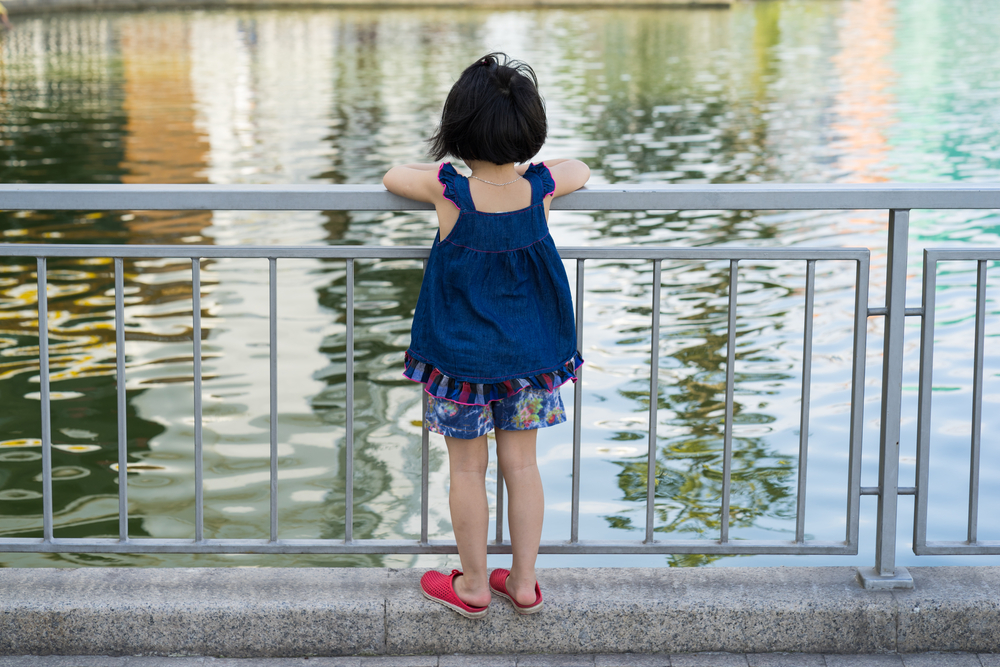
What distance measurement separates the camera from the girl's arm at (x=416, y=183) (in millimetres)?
2848

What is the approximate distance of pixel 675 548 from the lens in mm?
3154

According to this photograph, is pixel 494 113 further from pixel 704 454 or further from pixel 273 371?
pixel 704 454

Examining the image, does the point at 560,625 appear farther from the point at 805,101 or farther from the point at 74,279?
the point at 805,101

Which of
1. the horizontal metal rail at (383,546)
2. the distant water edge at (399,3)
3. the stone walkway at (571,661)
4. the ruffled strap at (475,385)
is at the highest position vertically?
the distant water edge at (399,3)

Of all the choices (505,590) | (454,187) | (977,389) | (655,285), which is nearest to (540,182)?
(454,187)

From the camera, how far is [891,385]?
3.08m

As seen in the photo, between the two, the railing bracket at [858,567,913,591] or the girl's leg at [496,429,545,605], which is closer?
the girl's leg at [496,429,545,605]

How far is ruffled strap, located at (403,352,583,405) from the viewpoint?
2.85 m

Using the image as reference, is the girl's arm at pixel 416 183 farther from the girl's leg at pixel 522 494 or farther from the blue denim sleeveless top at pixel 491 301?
the girl's leg at pixel 522 494

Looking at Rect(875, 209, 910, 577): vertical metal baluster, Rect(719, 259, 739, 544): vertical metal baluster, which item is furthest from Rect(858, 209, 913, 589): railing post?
Rect(719, 259, 739, 544): vertical metal baluster

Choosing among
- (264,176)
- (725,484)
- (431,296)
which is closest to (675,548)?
(725,484)

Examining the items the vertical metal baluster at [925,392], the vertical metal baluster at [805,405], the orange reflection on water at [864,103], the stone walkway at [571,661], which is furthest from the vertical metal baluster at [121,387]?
the orange reflection on water at [864,103]

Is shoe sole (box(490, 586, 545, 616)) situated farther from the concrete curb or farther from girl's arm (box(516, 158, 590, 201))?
girl's arm (box(516, 158, 590, 201))

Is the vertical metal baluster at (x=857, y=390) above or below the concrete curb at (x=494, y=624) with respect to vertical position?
above
